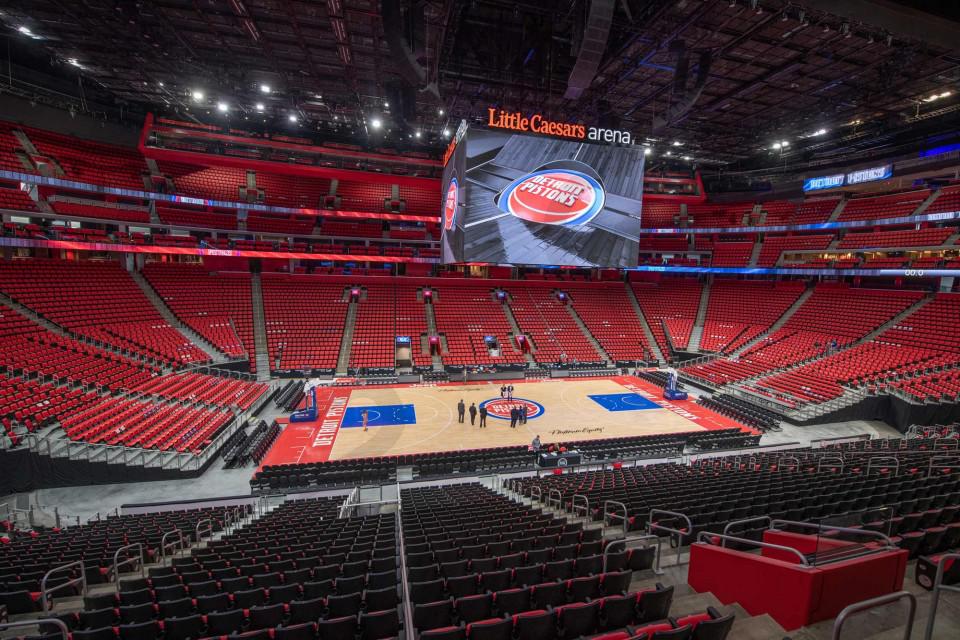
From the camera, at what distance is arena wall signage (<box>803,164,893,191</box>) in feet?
90.5

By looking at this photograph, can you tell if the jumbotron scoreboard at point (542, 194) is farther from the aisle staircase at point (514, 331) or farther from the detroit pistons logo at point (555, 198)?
the aisle staircase at point (514, 331)

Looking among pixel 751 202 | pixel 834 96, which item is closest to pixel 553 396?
pixel 834 96

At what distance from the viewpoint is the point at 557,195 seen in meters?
19.8

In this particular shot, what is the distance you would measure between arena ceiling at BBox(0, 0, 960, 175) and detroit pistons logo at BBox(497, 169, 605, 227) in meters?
3.71

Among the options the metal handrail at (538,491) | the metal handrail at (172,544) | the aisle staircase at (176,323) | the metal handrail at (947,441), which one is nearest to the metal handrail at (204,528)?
the metal handrail at (172,544)

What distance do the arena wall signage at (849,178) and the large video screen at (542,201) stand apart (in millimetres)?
19287

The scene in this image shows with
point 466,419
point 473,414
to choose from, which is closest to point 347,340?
point 466,419

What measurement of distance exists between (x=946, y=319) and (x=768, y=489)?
1093 inches

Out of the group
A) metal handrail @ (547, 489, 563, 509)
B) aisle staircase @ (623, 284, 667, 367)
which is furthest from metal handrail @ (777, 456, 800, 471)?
aisle staircase @ (623, 284, 667, 367)

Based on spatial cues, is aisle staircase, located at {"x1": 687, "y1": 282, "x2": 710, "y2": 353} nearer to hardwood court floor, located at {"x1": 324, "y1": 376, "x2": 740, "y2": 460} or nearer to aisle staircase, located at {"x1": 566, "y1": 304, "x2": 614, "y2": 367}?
aisle staircase, located at {"x1": 566, "y1": 304, "x2": 614, "y2": 367}

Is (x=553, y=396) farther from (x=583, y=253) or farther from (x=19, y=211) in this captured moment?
(x=19, y=211)

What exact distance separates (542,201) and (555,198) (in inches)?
25.5

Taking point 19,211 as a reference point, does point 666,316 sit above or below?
below

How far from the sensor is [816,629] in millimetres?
3904
